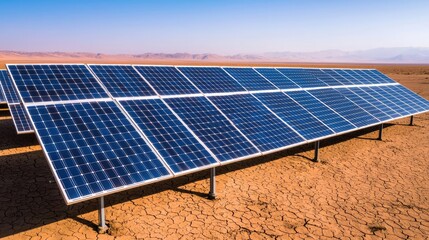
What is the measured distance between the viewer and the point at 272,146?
9.93 meters

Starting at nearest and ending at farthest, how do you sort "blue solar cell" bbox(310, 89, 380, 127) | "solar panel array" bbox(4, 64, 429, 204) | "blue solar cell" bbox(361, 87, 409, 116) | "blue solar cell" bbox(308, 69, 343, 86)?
1. "solar panel array" bbox(4, 64, 429, 204)
2. "blue solar cell" bbox(310, 89, 380, 127)
3. "blue solar cell" bbox(361, 87, 409, 116)
4. "blue solar cell" bbox(308, 69, 343, 86)

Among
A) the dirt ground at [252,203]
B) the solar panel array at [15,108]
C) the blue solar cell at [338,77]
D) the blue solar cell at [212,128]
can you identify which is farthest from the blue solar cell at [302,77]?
the solar panel array at [15,108]

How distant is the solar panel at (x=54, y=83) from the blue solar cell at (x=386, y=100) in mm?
15276

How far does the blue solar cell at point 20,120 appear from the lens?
12689 mm

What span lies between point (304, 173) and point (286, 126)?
76.8 inches

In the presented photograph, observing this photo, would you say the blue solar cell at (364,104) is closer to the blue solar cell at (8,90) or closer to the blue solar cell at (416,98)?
the blue solar cell at (416,98)

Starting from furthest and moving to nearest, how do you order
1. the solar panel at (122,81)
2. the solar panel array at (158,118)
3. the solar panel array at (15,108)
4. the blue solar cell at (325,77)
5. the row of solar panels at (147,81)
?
the blue solar cell at (325,77), the solar panel array at (15,108), the solar panel at (122,81), the row of solar panels at (147,81), the solar panel array at (158,118)

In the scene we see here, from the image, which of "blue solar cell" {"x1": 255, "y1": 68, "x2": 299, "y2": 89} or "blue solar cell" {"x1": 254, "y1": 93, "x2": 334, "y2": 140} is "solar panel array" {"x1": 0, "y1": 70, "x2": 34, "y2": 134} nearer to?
"blue solar cell" {"x1": 254, "y1": 93, "x2": 334, "y2": 140}

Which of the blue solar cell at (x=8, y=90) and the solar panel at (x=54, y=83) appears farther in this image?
the blue solar cell at (x=8, y=90)

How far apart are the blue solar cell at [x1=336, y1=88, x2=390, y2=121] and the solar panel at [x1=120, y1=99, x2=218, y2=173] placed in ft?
35.0

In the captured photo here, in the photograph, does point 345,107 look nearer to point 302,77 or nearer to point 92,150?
point 302,77

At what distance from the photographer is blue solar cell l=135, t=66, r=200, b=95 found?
1118 cm

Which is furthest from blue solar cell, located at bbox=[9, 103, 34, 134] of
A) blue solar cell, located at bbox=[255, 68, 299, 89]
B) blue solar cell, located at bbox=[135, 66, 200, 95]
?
blue solar cell, located at bbox=[255, 68, 299, 89]

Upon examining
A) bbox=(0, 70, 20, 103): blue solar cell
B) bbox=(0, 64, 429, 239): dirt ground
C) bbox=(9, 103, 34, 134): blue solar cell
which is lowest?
bbox=(0, 64, 429, 239): dirt ground
